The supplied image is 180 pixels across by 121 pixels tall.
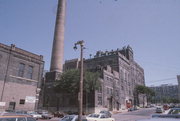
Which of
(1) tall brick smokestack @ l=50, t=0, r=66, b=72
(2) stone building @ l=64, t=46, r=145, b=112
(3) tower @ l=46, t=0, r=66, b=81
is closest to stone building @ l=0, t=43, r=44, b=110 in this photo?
(2) stone building @ l=64, t=46, r=145, b=112

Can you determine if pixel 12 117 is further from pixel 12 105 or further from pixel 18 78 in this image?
pixel 18 78

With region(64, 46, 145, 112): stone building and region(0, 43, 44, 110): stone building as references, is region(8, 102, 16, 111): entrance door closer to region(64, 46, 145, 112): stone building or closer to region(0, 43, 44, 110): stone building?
region(0, 43, 44, 110): stone building

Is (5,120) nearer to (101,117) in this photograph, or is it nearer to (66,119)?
(66,119)

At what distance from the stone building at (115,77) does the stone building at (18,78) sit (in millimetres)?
19673

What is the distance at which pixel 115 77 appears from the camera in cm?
5697

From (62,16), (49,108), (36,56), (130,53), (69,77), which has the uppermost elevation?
(62,16)

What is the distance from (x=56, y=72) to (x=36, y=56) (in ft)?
65.2

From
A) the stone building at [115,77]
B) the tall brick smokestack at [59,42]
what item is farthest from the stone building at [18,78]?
the tall brick smokestack at [59,42]

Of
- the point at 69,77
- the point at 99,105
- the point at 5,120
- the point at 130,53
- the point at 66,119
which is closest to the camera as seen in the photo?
the point at 5,120

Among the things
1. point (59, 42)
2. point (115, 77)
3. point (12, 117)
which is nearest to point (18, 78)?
point (12, 117)

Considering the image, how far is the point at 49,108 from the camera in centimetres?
4834

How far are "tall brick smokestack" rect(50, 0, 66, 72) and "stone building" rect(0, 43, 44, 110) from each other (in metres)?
21.0

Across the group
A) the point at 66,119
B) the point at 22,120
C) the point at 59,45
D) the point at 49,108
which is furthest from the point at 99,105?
the point at 22,120

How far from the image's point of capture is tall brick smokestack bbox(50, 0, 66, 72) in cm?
5153
